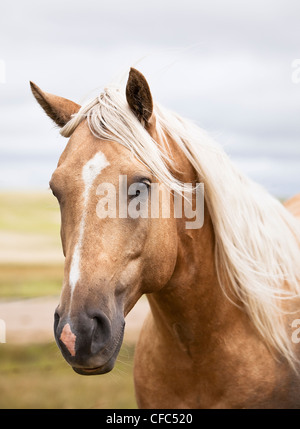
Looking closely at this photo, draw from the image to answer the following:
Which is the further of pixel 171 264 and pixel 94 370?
pixel 171 264

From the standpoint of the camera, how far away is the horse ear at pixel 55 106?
2820 millimetres

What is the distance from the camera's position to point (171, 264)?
8.28 ft

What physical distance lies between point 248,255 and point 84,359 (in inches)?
47.9

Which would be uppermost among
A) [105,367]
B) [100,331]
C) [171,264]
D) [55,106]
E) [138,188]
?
[55,106]

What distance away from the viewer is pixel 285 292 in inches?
117

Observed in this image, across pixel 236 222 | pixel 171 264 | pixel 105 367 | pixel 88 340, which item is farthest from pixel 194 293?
pixel 88 340

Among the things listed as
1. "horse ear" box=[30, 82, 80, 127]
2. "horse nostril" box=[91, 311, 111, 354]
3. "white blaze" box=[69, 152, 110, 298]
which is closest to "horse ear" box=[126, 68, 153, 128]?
"white blaze" box=[69, 152, 110, 298]

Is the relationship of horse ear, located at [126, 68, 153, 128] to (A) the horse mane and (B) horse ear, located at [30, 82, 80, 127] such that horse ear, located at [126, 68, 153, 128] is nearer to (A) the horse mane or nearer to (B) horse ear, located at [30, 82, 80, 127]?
(A) the horse mane

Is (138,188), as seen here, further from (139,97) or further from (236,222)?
(236,222)

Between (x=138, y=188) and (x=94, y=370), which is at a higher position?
(x=138, y=188)

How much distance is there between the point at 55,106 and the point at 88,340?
4.69 ft

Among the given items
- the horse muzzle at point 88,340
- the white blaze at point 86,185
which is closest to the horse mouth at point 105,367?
the horse muzzle at point 88,340

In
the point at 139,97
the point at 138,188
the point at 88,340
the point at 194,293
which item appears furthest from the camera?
the point at 194,293

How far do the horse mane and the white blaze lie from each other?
22 cm
